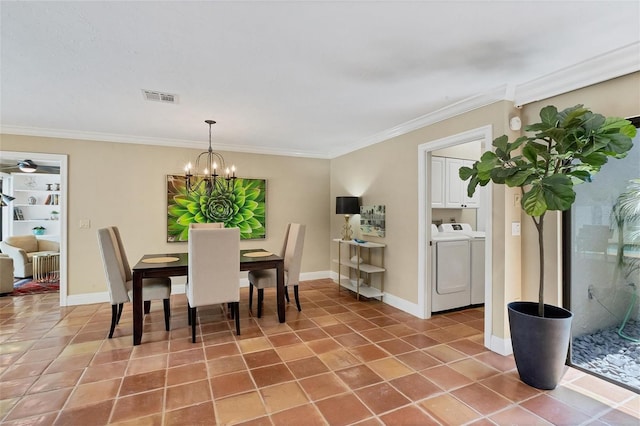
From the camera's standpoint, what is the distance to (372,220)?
4.59 metres

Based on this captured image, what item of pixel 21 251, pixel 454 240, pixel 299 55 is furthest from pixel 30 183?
Answer: pixel 454 240

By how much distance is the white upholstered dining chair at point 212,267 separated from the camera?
9.82 feet

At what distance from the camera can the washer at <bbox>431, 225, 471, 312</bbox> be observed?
3.75m

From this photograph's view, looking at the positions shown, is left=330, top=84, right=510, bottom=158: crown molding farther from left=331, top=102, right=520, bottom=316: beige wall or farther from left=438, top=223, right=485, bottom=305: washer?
left=438, top=223, right=485, bottom=305: washer

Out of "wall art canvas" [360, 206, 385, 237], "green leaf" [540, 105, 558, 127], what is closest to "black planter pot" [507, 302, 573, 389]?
"green leaf" [540, 105, 558, 127]

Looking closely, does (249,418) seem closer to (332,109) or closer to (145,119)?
(332,109)

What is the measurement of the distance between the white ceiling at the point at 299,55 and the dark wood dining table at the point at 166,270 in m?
1.67

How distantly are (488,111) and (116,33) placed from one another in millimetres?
3042

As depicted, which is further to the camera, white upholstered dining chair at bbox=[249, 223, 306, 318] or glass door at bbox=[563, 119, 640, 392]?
white upholstered dining chair at bbox=[249, 223, 306, 318]

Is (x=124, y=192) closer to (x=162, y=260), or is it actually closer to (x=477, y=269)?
(x=162, y=260)

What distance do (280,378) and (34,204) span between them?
7.72 m

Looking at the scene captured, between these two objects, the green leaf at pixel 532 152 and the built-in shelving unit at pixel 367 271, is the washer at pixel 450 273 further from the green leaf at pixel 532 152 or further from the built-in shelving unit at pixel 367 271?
the green leaf at pixel 532 152

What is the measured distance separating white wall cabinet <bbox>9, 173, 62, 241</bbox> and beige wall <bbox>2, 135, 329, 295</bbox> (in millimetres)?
3706

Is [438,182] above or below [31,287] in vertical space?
above
